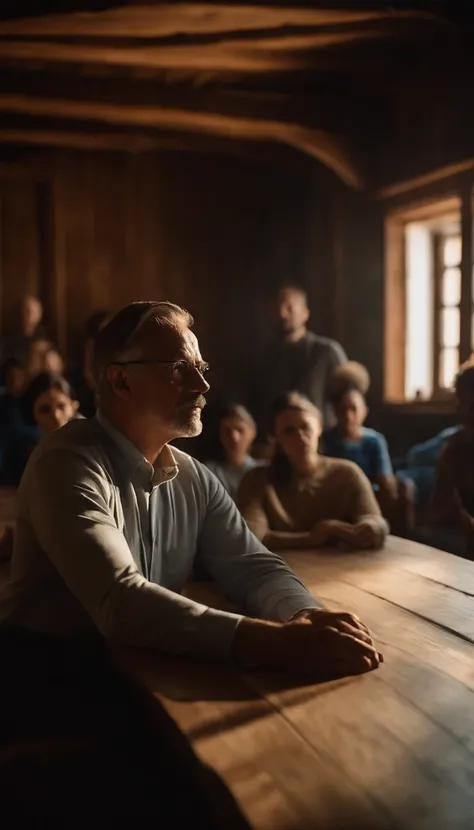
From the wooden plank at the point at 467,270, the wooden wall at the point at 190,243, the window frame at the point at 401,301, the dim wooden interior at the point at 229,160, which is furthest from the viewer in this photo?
the wooden wall at the point at 190,243

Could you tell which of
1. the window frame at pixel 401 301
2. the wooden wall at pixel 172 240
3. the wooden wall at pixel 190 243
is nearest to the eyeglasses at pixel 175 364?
the window frame at pixel 401 301

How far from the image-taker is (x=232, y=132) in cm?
630

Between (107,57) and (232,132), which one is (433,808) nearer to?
(107,57)

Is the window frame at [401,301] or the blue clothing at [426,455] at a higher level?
the window frame at [401,301]

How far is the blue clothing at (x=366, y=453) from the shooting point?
422cm

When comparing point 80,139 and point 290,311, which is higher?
point 80,139

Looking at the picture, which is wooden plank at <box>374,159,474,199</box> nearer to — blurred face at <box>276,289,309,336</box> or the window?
the window

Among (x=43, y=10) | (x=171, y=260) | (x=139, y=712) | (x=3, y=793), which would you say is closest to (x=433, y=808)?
(x=139, y=712)

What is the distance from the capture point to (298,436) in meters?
2.95

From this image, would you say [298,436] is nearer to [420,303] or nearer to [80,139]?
[420,303]

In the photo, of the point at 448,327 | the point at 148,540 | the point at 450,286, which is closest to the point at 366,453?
the point at 448,327

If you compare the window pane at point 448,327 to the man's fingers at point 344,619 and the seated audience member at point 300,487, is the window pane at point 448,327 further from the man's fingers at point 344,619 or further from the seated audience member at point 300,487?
the man's fingers at point 344,619

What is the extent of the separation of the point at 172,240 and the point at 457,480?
14.4 feet

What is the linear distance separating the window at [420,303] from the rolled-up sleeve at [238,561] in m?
4.01
